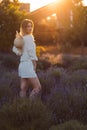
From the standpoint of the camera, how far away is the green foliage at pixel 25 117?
6.45m

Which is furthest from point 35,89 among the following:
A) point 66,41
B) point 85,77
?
point 66,41

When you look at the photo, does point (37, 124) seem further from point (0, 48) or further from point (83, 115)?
point (0, 48)

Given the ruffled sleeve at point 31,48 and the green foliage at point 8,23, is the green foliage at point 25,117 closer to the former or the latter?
the ruffled sleeve at point 31,48

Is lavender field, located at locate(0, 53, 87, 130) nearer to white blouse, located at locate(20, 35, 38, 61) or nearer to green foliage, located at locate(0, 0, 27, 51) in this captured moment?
white blouse, located at locate(20, 35, 38, 61)

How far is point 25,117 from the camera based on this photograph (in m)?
6.50

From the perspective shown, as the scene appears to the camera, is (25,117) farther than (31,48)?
No

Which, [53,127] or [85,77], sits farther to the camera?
[85,77]

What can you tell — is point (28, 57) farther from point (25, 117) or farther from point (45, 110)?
point (25, 117)

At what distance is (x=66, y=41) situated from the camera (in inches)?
1567

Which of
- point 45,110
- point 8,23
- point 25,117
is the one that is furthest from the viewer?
point 8,23

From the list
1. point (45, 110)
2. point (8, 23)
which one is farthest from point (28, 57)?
point (8, 23)

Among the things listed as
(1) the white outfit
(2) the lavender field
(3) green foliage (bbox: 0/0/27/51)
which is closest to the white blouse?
(1) the white outfit

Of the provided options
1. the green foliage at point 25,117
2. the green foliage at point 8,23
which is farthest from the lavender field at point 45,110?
the green foliage at point 8,23

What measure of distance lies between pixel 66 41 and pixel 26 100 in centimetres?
3316
